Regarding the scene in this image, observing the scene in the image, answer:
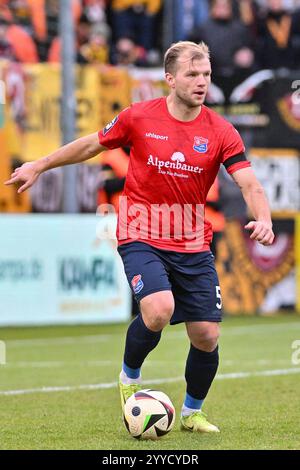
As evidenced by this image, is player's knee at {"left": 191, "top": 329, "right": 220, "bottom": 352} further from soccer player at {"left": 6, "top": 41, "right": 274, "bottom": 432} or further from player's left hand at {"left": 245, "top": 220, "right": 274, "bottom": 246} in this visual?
player's left hand at {"left": 245, "top": 220, "right": 274, "bottom": 246}

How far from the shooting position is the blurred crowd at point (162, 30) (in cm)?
1767

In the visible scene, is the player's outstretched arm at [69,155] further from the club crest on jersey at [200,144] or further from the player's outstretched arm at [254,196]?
the player's outstretched arm at [254,196]

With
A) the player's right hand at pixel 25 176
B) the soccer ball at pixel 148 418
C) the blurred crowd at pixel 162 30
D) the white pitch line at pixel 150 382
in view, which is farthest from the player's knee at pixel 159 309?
the blurred crowd at pixel 162 30

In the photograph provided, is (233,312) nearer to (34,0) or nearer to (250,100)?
(250,100)

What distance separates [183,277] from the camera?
6570mm

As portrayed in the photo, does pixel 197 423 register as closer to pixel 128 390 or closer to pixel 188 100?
pixel 128 390

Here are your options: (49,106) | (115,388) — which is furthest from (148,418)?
(49,106)

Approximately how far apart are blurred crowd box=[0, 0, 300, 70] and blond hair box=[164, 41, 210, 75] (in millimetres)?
10819

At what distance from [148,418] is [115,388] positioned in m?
2.77

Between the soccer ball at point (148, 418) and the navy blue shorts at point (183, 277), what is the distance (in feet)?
1.71

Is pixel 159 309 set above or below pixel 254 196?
below

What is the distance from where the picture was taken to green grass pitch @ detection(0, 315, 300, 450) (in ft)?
20.6

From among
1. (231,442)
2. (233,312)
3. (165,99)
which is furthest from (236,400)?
(233,312)
